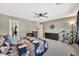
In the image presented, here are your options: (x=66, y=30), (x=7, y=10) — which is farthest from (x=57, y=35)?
(x=7, y=10)

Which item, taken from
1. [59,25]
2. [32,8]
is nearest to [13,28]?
[32,8]

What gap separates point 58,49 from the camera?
1.88 metres

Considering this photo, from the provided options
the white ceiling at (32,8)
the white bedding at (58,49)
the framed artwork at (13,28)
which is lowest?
the white bedding at (58,49)

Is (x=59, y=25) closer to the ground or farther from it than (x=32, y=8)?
closer to the ground

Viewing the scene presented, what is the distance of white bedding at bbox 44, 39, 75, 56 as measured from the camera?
1869 millimetres

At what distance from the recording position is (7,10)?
186 centimetres

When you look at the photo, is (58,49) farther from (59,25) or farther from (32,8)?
(32,8)

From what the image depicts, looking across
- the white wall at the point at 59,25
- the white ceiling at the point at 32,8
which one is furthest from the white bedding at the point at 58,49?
the white ceiling at the point at 32,8

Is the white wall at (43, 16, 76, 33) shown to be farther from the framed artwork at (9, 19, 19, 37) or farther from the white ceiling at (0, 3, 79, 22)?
the framed artwork at (9, 19, 19, 37)

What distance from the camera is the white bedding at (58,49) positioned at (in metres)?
1.87

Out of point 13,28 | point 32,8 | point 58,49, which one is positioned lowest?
point 58,49

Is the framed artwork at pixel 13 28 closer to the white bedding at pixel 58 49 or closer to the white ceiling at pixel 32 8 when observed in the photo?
the white ceiling at pixel 32 8

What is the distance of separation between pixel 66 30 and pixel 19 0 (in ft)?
2.80

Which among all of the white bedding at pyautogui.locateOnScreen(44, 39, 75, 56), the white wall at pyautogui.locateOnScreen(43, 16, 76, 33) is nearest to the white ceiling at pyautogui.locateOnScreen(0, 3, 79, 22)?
the white wall at pyautogui.locateOnScreen(43, 16, 76, 33)
